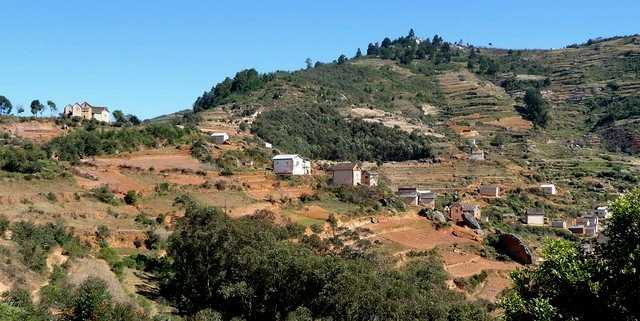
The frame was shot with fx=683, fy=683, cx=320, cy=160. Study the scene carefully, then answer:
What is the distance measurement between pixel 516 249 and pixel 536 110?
7095 centimetres

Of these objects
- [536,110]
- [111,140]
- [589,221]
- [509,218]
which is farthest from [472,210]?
[536,110]

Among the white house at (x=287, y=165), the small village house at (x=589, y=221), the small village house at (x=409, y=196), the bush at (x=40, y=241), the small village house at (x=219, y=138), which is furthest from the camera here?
the small village house at (x=219, y=138)

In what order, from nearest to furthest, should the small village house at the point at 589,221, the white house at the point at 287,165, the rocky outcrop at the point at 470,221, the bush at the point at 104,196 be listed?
the bush at the point at 104,196, the rocky outcrop at the point at 470,221, the white house at the point at 287,165, the small village house at the point at 589,221

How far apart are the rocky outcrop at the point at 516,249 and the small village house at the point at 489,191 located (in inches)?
838

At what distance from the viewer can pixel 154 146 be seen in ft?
196

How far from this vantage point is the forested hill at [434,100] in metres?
94.5

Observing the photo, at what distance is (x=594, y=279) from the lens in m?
16.1

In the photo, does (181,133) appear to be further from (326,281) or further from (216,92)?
(216,92)

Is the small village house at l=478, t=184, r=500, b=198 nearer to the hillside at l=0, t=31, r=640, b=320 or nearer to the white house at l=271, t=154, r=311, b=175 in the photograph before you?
the hillside at l=0, t=31, r=640, b=320

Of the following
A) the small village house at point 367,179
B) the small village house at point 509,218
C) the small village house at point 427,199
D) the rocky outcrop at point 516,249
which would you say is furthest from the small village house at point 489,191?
the rocky outcrop at point 516,249

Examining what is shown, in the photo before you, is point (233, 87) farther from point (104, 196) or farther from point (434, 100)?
point (104, 196)

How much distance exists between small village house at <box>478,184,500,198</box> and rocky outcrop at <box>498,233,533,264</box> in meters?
21.3

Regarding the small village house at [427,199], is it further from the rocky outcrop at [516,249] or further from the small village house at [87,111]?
the small village house at [87,111]

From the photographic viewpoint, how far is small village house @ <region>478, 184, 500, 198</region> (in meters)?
75.7
